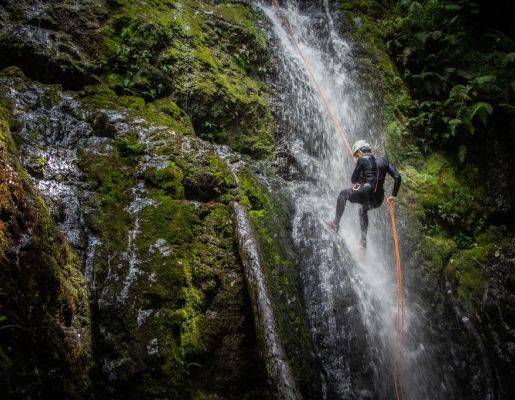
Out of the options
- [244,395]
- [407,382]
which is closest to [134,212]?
[244,395]

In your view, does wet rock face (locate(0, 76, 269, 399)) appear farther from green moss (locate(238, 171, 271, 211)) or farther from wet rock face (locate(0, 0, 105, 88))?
wet rock face (locate(0, 0, 105, 88))

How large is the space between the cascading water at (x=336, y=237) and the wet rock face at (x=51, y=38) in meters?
3.74

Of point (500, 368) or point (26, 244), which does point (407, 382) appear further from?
point (26, 244)

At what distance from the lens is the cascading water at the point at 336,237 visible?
4.80 meters

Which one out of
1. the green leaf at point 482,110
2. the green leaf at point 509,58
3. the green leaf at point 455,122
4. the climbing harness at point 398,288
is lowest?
the climbing harness at point 398,288

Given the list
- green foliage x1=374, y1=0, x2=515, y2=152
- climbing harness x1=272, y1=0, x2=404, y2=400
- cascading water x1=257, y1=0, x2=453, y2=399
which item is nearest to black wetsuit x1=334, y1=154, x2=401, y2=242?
climbing harness x1=272, y1=0, x2=404, y2=400

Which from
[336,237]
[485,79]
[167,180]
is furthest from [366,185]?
[485,79]

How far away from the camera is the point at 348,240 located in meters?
6.70

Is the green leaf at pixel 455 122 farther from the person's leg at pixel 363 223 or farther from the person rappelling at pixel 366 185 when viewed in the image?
the person's leg at pixel 363 223

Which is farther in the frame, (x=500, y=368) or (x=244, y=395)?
(x=500, y=368)

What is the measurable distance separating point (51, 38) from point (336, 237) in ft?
17.4

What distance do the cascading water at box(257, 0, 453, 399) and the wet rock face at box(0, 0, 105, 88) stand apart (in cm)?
374

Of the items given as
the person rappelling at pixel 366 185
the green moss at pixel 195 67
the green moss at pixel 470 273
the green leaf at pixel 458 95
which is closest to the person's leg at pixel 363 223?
the person rappelling at pixel 366 185

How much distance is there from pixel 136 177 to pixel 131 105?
154cm
